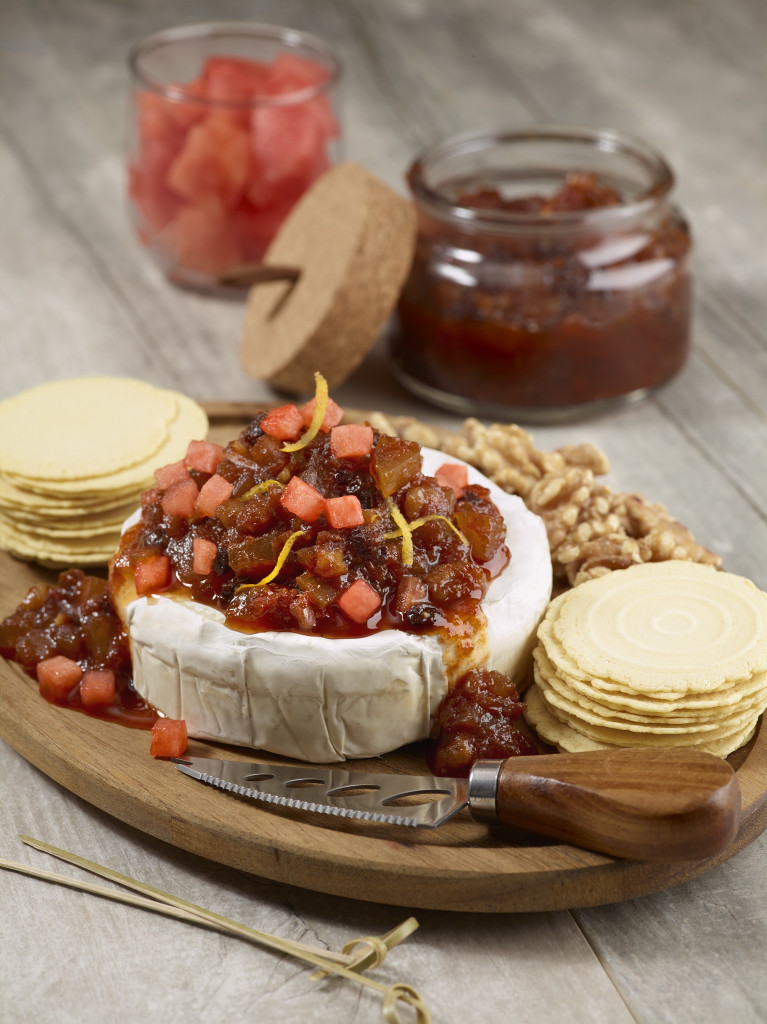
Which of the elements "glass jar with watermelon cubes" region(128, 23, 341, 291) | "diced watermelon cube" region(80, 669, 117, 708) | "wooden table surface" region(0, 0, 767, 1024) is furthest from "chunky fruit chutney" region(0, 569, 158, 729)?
"glass jar with watermelon cubes" region(128, 23, 341, 291)

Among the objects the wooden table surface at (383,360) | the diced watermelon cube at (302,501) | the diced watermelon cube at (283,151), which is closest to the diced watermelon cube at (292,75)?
the diced watermelon cube at (283,151)

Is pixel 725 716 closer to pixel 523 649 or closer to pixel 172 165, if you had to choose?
pixel 523 649

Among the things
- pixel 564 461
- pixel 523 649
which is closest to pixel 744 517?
pixel 564 461

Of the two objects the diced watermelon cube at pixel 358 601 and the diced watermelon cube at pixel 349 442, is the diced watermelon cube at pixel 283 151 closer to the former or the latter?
the diced watermelon cube at pixel 349 442

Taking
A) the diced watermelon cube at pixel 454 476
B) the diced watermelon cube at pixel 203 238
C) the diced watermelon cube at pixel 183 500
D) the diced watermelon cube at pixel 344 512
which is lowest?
the diced watermelon cube at pixel 203 238

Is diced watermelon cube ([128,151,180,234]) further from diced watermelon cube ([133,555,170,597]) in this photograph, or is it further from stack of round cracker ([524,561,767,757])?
stack of round cracker ([524,561,767,757])

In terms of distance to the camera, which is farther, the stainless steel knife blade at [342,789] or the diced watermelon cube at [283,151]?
the diced watermelon cube at [283,151]

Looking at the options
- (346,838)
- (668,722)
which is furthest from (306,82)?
(346,838)
